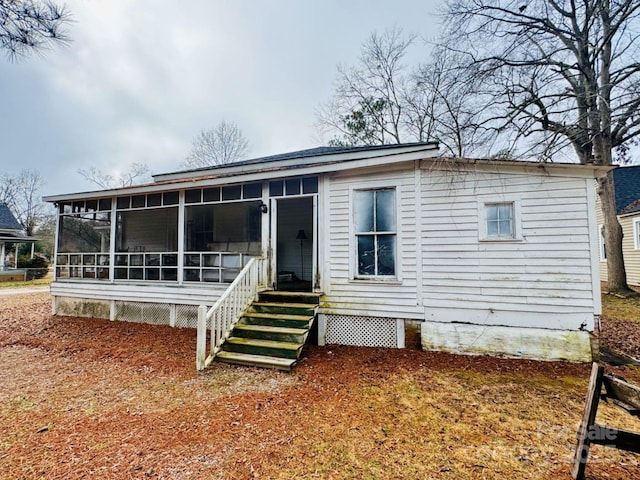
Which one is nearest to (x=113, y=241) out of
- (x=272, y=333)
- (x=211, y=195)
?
(x=211, y=195)

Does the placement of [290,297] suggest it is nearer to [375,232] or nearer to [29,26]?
[375,232]

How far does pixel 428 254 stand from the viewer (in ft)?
17.3

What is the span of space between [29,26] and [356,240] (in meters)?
5.99

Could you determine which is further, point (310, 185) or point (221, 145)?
point (221, 145)

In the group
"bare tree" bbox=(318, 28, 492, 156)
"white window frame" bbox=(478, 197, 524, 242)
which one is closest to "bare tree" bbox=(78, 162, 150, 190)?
"bare tree" bbox=(318, 28, 492, 156)

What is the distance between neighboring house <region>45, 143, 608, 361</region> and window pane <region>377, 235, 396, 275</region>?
0.02 meters

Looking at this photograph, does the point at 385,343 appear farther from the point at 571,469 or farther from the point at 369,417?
the point at 571,469

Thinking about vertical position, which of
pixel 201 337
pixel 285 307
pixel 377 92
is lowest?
pixel 201 337

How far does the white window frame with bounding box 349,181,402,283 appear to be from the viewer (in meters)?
5.36

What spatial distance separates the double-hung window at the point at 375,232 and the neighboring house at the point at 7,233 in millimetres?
25386

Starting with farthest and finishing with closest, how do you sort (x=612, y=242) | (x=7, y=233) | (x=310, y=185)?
(x=7, y=233) → (x=612, y=242) → (x=310, y=185)

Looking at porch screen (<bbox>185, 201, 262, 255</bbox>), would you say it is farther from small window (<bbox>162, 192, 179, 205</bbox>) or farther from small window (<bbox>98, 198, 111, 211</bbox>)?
small window (<bbox>98, 198, 111, 211</bbox>)

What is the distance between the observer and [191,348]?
5.64 m

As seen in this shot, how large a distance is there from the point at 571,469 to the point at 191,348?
18.0ft
